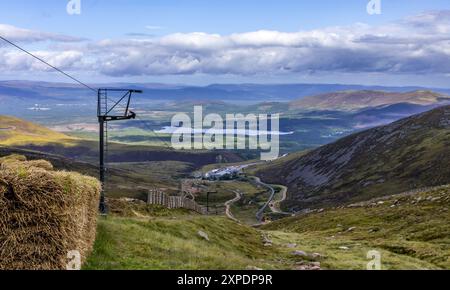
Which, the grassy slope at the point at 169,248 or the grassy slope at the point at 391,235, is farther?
the grassy slope at the point at 391,235

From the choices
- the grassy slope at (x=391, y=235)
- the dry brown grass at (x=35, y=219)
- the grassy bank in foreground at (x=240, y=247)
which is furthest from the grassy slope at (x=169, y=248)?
the grassy slope at (x=391, y=235)

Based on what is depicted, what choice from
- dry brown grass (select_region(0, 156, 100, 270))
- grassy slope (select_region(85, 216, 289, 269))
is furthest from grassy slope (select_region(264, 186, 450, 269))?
dry brown grass (select_region(0, 156, 100, 270))

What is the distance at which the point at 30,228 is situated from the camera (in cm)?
2264

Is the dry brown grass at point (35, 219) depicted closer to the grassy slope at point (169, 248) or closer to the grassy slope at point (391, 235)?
the grassy slope at point (169, 248)

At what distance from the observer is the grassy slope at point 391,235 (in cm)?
4009

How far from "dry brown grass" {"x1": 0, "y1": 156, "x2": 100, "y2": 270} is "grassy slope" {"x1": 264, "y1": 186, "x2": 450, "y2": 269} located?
796 inches

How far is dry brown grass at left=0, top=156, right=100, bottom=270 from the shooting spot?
22.2m

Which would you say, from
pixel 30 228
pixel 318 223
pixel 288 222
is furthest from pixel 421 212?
pixel 30 228

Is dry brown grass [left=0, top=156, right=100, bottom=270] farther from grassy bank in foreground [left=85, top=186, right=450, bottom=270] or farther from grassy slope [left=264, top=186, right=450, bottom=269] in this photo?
grassy slope [left=264, top=186, right=450, bottom=269]

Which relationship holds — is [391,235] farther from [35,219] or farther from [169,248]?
[35,219]

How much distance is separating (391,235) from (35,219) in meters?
49.6

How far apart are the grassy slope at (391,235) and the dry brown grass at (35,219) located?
20.2 m
